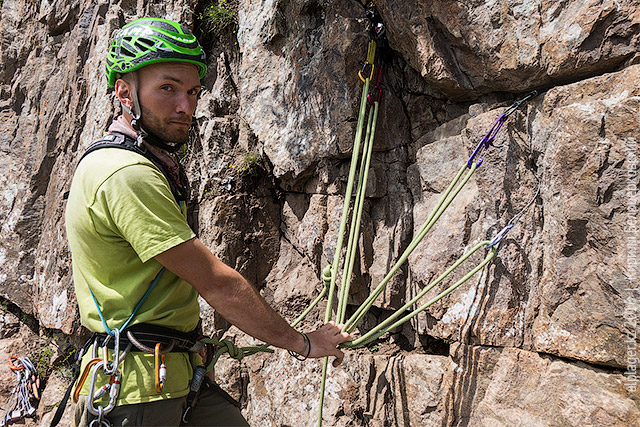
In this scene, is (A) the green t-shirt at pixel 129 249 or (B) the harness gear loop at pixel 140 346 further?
(B) the harness gear loop at pixel 140 346

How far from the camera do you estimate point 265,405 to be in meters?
4.04

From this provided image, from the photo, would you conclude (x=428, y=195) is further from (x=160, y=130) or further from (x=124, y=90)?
(x=124, y=90)

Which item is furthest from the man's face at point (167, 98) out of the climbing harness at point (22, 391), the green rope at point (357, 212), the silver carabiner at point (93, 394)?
the climbing harness at point (22, 391)

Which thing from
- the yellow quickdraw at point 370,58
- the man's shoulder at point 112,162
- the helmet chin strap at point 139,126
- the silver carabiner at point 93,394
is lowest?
the silver carabiner at point 93,394

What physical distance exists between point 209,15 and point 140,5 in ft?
3.60

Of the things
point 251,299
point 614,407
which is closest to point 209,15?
point 251,299

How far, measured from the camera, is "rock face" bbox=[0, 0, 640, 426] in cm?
248

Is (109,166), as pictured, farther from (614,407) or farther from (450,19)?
(614,407)

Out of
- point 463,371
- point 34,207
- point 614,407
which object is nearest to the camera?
point 614,407

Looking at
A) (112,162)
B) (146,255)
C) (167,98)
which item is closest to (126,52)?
(167,98)

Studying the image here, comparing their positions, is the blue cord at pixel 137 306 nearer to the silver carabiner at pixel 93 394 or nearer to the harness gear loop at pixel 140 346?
the harness gear loop at pixel 140 346

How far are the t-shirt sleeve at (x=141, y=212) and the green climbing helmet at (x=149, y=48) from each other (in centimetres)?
60

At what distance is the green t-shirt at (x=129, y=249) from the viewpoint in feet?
6.20

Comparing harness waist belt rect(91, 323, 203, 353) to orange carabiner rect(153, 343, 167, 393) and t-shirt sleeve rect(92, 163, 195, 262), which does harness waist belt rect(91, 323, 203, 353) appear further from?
t-shirt sleeve rect(92, 163, 195, 262)
